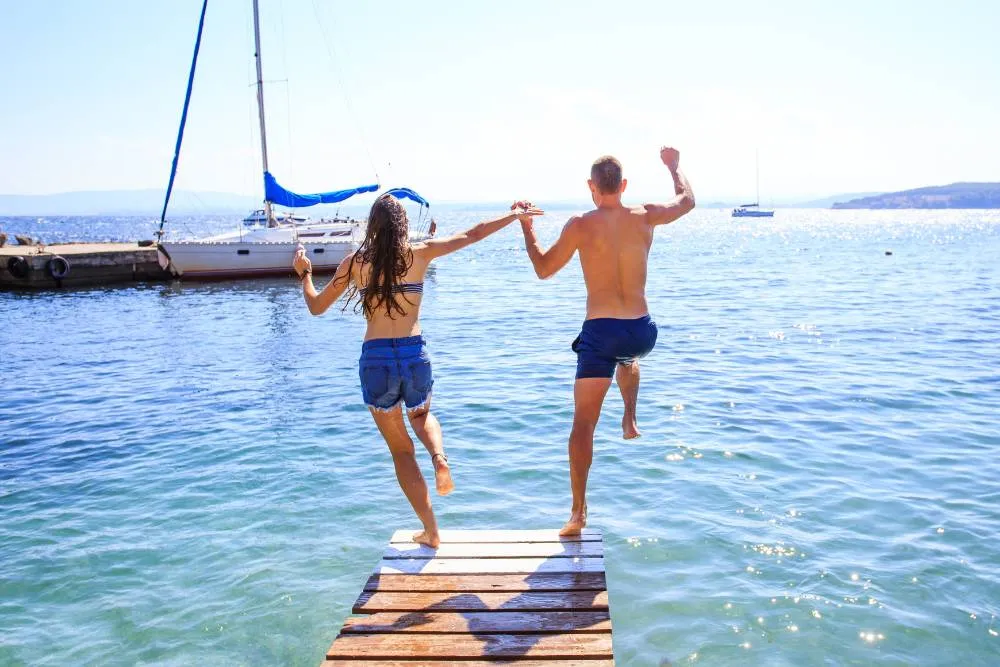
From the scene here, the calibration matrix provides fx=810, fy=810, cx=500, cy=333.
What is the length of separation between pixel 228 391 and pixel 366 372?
31.5ft

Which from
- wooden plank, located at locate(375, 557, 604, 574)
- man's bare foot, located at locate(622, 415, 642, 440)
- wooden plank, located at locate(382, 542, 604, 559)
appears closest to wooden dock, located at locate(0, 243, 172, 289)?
wooden plank, located at locate(382, 542, 604, 559)

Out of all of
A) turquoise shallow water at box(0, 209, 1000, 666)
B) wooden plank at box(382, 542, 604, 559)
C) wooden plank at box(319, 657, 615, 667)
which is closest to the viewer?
wooden plank at box(319, 657, 615, 667)

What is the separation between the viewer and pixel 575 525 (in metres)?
4.98

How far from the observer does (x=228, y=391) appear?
43.8 ft

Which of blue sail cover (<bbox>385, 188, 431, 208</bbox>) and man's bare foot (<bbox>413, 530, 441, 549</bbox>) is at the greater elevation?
blue sail cover (<bbox>385, 188, 431, 208</bbox>)

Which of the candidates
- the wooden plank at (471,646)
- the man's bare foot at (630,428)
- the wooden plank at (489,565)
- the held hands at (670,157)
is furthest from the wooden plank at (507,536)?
the held hands at (670,157)

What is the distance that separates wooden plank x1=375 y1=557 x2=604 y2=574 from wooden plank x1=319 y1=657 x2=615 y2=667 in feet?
2.87

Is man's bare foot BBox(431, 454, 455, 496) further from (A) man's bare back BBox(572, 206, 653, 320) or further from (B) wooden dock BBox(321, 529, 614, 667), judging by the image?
(A) man's bare back BBox(572, 206, 653, 320)

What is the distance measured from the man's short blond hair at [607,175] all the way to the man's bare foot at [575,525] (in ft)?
6.46

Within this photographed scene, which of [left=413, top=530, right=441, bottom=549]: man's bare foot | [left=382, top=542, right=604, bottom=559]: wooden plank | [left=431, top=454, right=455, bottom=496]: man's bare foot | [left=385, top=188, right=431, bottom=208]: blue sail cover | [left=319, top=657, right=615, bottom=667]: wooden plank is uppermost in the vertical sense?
[left=385, top=188, right=431, bottom=208]: blue sail cover

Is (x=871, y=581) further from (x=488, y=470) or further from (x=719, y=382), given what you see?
(x=719, y=382)

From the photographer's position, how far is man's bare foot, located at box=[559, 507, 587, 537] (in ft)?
16.3

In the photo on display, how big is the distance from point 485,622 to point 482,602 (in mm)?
212

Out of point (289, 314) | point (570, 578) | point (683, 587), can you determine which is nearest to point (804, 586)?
point (683, 587)
